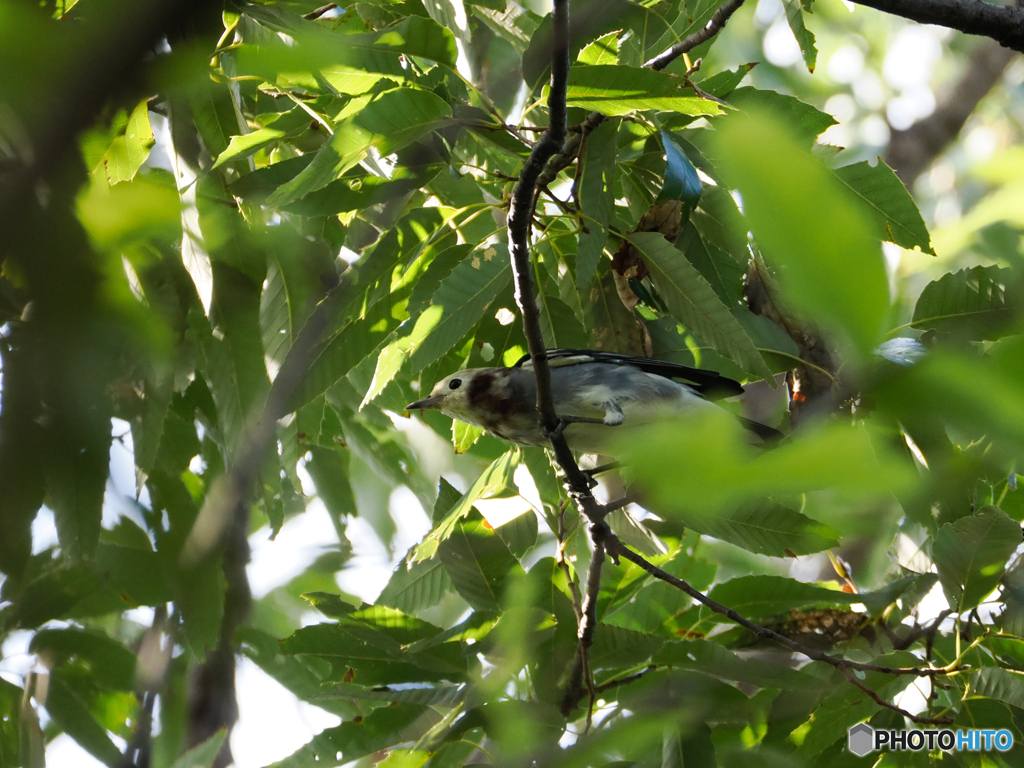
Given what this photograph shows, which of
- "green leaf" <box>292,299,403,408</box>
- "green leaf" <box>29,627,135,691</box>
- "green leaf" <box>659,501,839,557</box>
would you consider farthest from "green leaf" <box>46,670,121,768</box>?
"green leaf" <box>659,501,839,557</box>

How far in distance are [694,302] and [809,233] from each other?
1.96 meters

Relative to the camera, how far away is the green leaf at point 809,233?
14.7 inches

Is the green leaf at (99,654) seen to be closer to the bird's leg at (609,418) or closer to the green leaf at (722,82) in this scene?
the bird's leg at (609,418)

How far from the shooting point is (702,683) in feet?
8.02

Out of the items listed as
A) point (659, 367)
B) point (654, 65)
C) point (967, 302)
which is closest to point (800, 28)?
point (654, 65)

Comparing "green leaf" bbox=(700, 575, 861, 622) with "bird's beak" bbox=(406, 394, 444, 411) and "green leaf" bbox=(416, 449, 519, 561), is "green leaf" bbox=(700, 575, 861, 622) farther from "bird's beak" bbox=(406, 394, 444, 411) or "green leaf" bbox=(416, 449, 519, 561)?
"bird's beak" bbox=(406, 394, 444, 411)

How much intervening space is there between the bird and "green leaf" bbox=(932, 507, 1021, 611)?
0.81m

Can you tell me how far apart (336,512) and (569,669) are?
62.3 inches

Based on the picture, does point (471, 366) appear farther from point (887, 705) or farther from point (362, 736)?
point (887, 705)

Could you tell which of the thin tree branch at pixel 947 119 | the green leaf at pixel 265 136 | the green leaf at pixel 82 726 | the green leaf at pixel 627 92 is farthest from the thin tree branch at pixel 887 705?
the thin tree branch at pixel 947 119

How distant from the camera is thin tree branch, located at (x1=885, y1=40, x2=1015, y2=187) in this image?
735 centimetres

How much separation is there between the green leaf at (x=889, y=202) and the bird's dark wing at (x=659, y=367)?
71 cm

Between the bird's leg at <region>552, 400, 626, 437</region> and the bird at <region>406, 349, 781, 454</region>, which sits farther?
the bird at <region>406, 349, 781, 454</region>

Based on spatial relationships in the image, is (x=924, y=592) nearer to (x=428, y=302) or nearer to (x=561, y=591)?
(x=561, y=591)
